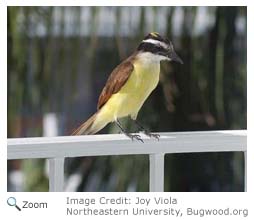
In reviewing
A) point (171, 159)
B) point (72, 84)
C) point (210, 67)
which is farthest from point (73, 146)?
point (171, 159)

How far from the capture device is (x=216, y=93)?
1.35 metres

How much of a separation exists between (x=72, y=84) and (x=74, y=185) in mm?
337

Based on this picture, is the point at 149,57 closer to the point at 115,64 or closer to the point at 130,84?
the point at 130,84

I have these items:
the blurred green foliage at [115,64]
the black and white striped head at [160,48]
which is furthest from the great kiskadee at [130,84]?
the blurred green foliage at [115,64]

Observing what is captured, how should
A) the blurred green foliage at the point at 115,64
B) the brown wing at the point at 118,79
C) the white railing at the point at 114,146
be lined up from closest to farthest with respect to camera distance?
the white railing at the point at 114,146 < the brown wing at the point at 118,79 < the blurred green foliage at the point at 115,64

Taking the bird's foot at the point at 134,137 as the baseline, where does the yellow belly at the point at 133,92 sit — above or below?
above

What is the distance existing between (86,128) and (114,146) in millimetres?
93

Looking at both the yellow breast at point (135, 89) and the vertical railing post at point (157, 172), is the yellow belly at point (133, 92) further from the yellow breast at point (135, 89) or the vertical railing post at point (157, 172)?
the vertical railing post at point (157, 172)

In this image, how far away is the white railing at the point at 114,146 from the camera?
0.96 m

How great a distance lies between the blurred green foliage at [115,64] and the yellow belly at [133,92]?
0.11 metres

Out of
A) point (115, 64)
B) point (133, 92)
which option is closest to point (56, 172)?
point (133, 92)

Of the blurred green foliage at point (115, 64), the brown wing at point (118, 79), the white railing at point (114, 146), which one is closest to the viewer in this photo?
the white railing at point (114, 146)

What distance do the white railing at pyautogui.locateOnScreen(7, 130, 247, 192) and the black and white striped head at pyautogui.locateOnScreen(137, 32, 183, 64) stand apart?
11 centimetres
